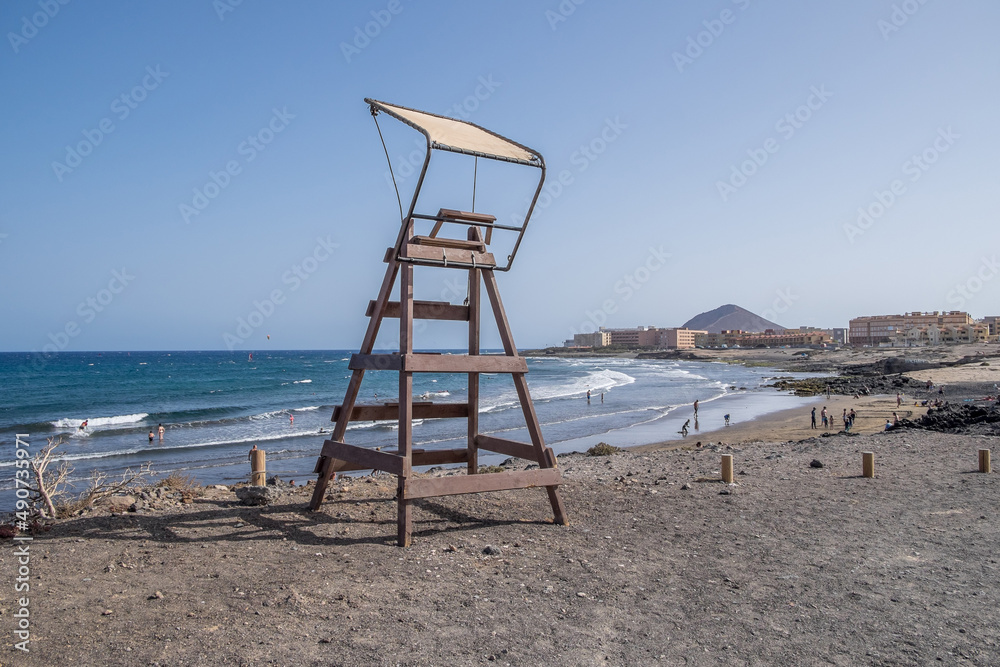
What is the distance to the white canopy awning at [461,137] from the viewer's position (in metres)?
6.62

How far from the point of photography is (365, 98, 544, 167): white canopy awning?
6.62 m

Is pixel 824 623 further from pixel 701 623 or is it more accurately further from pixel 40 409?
pixel 40 409

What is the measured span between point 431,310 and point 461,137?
2.15 m

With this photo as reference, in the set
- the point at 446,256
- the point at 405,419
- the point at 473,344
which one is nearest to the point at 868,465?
the point at 473,344

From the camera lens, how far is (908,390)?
47719 mm

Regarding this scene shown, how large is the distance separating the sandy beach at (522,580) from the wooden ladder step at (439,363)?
184cm

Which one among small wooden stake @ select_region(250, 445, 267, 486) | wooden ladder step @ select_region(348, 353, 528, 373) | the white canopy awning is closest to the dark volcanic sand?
small wooden stake @ select_region(250, 445, 267, 486)

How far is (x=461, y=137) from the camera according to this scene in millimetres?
6984

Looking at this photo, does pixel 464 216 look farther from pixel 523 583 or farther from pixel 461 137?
pixel 523 583

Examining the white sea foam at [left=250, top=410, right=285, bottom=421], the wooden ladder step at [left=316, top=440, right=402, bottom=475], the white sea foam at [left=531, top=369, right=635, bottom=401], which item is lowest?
the white sea foam at [left=250, top=410, right=285, bottom=421]

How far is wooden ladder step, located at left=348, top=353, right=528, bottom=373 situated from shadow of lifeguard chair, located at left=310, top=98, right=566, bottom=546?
0.01 meters

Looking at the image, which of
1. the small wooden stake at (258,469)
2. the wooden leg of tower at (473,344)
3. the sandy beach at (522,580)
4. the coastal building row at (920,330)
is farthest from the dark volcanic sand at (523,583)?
the coastal building row at (920,330)

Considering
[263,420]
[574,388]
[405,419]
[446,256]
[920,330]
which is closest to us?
[405,419]

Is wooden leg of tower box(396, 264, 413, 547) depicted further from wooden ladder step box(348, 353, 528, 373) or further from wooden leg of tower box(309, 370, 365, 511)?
wooden leg of tower box(309, 370, 365, 511)
